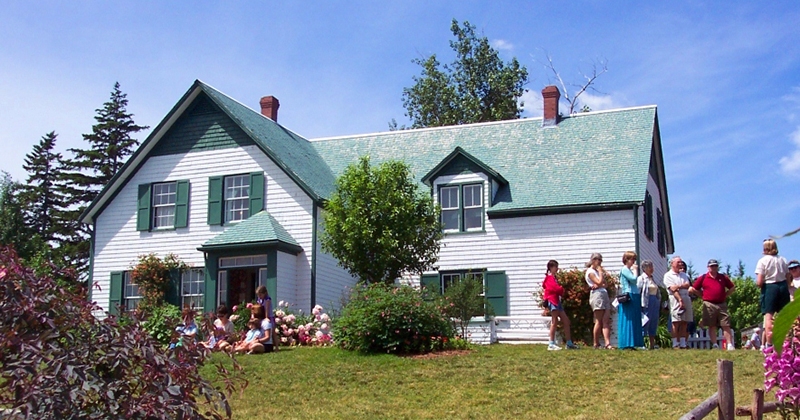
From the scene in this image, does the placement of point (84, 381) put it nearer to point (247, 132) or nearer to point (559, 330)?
point (559, 330)

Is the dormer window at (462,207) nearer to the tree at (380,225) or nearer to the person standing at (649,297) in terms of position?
the tree at (380,225)

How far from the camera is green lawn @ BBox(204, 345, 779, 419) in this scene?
11109 millimetres

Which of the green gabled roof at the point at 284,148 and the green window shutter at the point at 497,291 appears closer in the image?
the green window shutter at the point at 497,291

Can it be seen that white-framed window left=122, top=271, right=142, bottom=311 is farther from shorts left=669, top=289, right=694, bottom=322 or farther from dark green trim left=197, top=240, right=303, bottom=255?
shorts left=669, top=289, right=694, bottom=322

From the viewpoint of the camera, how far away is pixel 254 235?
2269 cm

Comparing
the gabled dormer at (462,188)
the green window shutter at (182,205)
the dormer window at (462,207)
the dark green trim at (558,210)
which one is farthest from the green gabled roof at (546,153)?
the green window shutter at (182,205)

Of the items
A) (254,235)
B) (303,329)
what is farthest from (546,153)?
(303,329)

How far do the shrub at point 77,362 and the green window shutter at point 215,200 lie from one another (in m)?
18.1

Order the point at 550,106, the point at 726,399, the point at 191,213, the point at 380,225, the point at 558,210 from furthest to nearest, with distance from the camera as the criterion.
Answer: the point at 550,106 → the point at 191,213 → the point at 558,210 → the point at 380,225 → the point at 726,399

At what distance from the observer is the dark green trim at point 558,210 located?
22.5 m

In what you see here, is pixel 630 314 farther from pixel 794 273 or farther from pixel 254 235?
pixel 254 235

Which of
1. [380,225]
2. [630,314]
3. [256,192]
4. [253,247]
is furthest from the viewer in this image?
[256,192]

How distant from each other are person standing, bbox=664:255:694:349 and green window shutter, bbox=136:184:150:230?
587 inches

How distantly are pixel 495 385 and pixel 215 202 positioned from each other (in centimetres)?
1392
